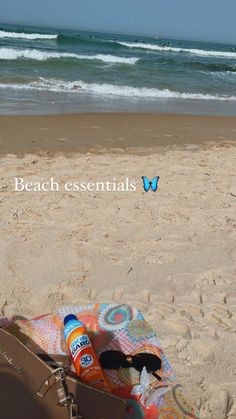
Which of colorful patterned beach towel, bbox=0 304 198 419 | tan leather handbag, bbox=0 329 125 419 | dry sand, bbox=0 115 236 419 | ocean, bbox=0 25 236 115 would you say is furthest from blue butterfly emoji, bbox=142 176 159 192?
ocean, bbox=0 25 236 115

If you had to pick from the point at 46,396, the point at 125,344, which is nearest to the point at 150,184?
the point at 125,344

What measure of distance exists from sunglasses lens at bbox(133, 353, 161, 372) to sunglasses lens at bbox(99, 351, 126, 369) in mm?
78

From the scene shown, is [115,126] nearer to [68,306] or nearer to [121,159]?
[121,159]

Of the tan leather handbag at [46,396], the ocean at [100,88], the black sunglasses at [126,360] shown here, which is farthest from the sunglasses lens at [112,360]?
the ocean at [100,88]

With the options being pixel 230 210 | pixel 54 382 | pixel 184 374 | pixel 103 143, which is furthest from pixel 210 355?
pixel 103 143

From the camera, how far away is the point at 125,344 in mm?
2438

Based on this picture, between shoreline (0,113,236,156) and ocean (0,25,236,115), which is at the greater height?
ocean (0,25,236,115)

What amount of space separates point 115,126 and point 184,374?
6256 millimetres

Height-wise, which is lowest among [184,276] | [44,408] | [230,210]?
[44,408]

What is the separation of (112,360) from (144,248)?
1.30m

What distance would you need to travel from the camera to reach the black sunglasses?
2.24 m

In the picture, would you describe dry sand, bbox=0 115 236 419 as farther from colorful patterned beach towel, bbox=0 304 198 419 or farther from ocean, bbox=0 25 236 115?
ocean, bbox=0 25 236 115

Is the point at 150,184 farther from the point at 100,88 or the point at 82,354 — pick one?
the point at 100,88

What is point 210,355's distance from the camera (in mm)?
2328
